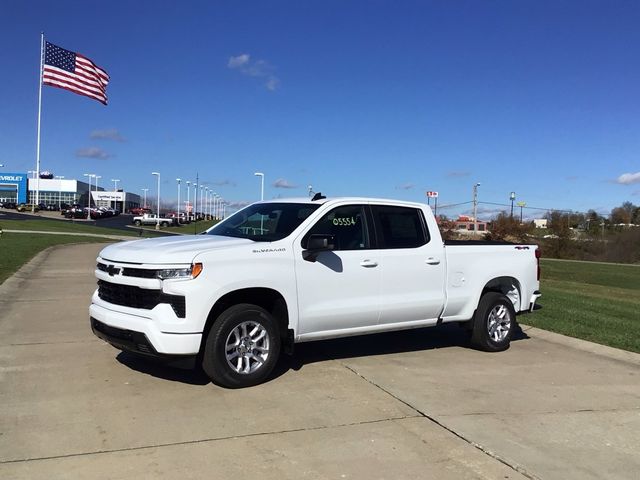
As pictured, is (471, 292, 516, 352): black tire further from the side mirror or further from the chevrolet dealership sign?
the chevrolet dealership sign

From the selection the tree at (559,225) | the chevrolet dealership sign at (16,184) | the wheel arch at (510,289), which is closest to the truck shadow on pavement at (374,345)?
the wheel arch at (510,289)

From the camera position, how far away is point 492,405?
542cm

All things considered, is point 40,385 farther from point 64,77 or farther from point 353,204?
point 64,77

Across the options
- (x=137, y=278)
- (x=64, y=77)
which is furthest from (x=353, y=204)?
(x=64, y=77)

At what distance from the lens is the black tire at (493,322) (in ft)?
24.8

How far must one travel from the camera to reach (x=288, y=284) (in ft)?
19.3

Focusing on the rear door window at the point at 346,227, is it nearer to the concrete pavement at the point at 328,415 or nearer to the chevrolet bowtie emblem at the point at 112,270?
the concrete pavement at the point at 328,415

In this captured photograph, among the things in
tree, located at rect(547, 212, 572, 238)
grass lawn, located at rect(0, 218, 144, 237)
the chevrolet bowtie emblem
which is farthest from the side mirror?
tree, located at rect(547, 212, 572, 238)

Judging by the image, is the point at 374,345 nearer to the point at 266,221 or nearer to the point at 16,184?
the point at 266,221

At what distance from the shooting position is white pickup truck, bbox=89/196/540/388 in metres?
5.32

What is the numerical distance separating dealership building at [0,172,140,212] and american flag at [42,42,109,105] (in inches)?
3401

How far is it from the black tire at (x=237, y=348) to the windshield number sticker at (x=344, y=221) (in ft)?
4.41

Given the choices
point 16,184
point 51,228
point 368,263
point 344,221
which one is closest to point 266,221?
point 344,221

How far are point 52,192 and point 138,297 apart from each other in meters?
142
